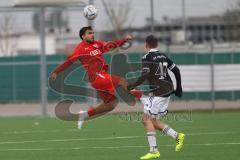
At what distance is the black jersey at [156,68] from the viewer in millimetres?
12836

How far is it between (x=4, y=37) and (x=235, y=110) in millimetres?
9890

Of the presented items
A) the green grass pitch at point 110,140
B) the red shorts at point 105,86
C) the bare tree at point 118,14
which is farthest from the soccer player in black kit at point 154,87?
the bare tree at point 118,14

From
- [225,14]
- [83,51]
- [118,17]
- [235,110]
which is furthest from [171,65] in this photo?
[225,14]

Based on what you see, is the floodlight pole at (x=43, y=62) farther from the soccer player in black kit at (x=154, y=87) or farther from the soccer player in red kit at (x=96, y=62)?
the soccer player in black kit at (x=154, y=87)

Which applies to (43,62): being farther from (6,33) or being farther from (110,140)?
(110,140)

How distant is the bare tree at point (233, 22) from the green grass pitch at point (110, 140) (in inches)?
410

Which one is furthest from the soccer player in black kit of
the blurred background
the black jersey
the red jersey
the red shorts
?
the blurred background

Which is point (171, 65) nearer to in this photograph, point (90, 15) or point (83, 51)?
point (83, 51)

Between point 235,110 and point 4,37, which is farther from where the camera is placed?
point 4,37

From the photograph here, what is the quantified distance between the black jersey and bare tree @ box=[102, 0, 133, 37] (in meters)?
13.7

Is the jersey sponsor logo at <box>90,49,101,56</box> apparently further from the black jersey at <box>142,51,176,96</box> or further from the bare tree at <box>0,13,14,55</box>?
the bare tree at <box>0,13,14,55</box>

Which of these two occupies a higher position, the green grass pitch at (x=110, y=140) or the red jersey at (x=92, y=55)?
the red jersey at (x=92, y=55)

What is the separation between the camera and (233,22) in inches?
1377

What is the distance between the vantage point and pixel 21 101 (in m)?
28.6
